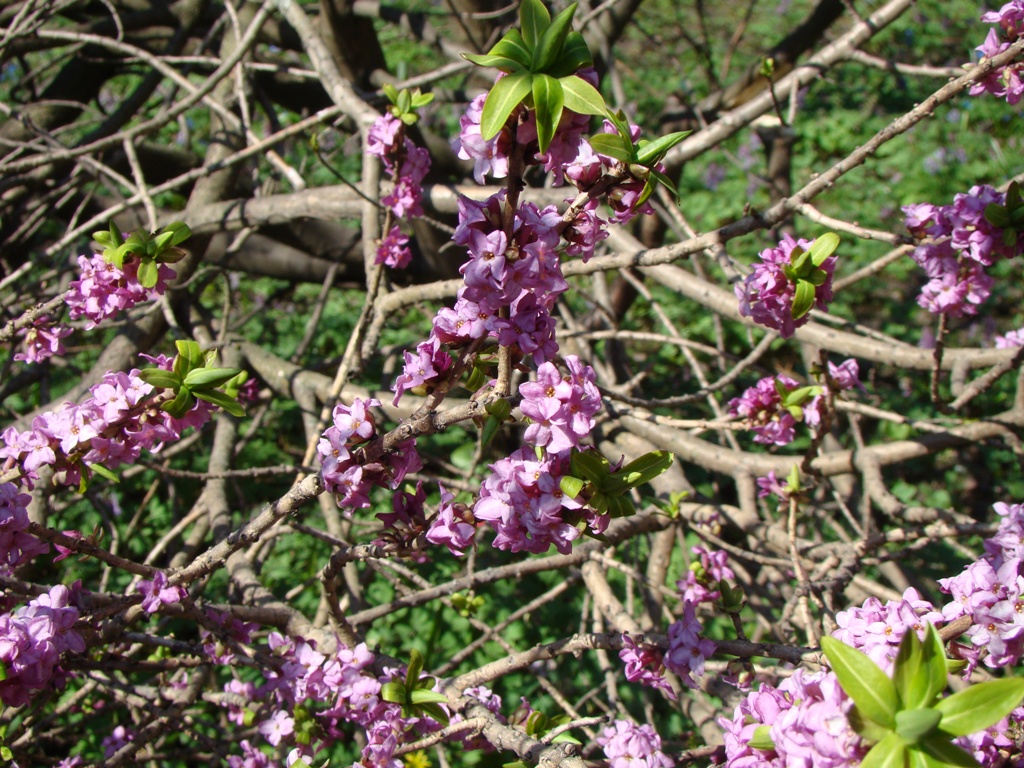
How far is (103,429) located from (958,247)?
6.06ft

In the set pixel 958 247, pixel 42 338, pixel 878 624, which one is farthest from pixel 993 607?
pixel 42 338

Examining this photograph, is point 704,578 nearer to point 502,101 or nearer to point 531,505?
point 531,505

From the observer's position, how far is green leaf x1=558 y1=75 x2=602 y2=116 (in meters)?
0.89

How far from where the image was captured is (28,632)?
127cm

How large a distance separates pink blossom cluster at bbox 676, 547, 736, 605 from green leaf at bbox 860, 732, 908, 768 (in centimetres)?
113

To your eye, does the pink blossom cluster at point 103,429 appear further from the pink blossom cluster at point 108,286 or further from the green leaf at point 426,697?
the green leaf at point 426,697

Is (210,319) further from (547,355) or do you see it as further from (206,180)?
(547,355)

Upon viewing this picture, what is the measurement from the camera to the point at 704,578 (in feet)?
6.48

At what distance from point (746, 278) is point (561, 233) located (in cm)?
72

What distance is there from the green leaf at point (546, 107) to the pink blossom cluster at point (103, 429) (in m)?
0.82

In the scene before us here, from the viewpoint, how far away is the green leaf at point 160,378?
1255mm

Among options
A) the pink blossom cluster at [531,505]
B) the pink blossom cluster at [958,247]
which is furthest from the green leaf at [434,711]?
the pink blossom cluster at [958,247]

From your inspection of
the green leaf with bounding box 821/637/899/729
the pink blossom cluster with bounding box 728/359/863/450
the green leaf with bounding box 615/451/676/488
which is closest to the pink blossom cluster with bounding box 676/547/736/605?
the pink blossom cluster with bounding box 728/359/863/450

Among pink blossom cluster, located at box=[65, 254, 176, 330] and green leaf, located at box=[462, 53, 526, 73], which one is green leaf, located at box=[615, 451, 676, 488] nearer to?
green leaf, located at box=[462, 53, 526, 73]
